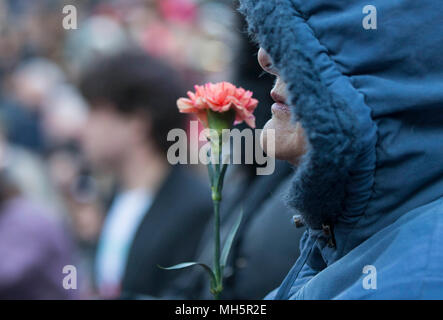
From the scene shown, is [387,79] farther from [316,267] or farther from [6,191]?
[6,191]

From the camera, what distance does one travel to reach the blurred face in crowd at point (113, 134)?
105 inches

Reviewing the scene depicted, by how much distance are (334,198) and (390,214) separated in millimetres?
93

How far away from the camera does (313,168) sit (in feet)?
3.37

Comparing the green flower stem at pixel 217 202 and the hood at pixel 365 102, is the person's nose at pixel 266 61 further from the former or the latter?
the green flower stem at pixel 217 202

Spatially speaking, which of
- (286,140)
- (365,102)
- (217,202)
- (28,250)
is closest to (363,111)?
(365,102)

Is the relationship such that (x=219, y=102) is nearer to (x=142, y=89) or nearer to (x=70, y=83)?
(x=142, y=89)

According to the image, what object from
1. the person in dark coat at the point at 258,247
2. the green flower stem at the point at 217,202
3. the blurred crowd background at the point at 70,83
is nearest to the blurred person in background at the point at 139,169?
the blurred crowd background at the point at 70,83

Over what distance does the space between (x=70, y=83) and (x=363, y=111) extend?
4489 millimetres

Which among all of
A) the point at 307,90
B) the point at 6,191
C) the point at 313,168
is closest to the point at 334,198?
the point at 313,168

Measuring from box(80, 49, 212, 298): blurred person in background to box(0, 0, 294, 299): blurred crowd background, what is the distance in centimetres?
16

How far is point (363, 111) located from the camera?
1.02 m

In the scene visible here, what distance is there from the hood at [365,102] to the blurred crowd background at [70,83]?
1.19m

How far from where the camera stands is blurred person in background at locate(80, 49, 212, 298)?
2.44 meters

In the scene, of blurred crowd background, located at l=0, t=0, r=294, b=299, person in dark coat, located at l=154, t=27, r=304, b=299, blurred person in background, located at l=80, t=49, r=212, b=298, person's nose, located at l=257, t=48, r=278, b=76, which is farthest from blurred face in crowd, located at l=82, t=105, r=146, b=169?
person's nose, located at l=257, t=48, r=278, b=76
